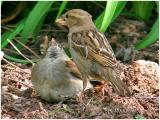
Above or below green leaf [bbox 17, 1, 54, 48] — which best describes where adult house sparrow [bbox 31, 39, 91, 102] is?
below

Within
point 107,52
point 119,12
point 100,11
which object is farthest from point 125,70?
point 100,11

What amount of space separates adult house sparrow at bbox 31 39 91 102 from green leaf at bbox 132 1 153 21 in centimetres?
166

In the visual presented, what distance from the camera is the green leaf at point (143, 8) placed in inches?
246

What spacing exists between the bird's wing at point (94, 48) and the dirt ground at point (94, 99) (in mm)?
214

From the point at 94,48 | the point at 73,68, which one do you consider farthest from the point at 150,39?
the point at 73,68

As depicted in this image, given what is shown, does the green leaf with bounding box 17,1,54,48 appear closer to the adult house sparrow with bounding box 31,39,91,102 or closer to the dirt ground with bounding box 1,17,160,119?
the dirt ground with bounding box 1,17,160,119

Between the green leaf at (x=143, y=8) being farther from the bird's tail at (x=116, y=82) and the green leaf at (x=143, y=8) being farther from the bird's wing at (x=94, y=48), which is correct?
the bird's tail at (x=116, y=82)

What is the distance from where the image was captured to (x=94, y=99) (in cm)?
494

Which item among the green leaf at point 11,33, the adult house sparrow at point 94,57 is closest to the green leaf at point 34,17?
the green leaf at point 11,33

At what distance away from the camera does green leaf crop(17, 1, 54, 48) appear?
237 inches

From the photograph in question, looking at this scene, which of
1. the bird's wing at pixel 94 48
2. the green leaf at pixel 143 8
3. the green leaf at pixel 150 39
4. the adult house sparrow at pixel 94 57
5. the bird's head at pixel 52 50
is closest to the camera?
the bird's head at pixel 52 50

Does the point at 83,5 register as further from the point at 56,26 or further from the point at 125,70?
the point at 125,70

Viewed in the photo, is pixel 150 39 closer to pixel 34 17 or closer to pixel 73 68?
pixel 34 17

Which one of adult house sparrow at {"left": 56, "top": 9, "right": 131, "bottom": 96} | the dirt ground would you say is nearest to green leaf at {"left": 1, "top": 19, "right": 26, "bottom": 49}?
the dirt ground
